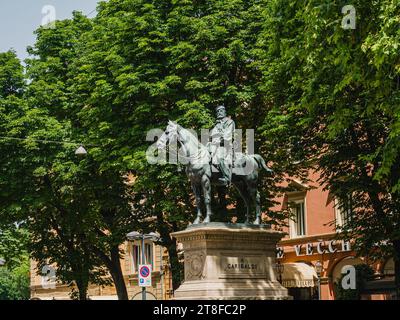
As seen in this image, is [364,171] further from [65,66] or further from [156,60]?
[65,66]

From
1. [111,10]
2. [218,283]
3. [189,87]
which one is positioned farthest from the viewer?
[111,10]

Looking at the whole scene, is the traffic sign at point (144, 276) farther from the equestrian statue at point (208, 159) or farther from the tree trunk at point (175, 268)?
the equestrian statue at point (208, 159)

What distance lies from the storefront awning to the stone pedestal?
1872cm

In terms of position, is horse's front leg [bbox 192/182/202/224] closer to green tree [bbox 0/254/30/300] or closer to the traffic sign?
the traffic sign

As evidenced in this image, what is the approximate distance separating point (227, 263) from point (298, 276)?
20.1 m

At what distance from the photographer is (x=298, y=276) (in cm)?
4072

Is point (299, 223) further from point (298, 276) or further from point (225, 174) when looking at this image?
point (225, 174)

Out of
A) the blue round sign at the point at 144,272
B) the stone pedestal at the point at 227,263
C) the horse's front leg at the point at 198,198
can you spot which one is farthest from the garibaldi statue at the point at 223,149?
the blue round sign at the point at 144,272

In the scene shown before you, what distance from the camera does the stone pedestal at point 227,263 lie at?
21031 mm

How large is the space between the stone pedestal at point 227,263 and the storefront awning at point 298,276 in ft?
61.4

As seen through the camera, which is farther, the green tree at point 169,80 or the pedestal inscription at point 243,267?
the green tree at point 169,80
